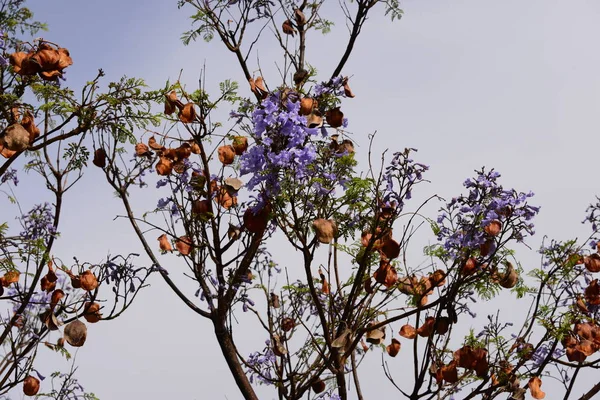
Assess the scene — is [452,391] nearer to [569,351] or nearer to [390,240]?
[569,351]

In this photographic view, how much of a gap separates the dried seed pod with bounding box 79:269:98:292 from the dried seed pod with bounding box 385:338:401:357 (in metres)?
2.40

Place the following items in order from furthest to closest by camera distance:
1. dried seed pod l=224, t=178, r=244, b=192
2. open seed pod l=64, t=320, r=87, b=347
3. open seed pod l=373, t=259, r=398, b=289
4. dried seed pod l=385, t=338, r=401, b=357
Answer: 1. dried seed pod l=385, t=338, r=401, b=357
2. open seed pod l=64, t=320, r=87, b=347
3. dried seed pod l=224, t=178, r=244, b=192
4. open seed pod l=373, t=259, r=398, b=289

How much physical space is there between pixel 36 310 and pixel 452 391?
3.71 metres

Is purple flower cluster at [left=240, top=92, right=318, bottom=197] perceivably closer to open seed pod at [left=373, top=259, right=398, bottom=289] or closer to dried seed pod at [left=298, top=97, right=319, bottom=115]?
dried seed pod at [left=298, top=97, right=319, bottom=115]

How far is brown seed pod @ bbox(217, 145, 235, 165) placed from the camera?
544cm

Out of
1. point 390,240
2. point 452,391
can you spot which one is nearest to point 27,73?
point 390,240

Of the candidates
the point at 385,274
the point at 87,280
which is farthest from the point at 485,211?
the point at 87,280

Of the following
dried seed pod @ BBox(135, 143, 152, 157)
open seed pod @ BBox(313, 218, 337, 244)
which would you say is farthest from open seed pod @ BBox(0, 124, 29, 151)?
open seed pod @ BBox(313, 218, 337, 244)

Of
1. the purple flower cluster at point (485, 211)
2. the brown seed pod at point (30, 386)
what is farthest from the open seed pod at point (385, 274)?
the brown seed pod at point (30, 386)

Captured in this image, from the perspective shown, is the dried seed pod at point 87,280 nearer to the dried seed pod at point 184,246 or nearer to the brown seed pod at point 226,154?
the dried seed pod at point 184,246

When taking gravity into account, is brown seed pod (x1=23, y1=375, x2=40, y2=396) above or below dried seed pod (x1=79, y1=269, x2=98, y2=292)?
below

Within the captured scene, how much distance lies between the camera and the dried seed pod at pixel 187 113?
17.5 feet

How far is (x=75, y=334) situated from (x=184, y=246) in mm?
1039

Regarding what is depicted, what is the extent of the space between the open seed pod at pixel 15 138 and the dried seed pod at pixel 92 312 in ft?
4.81
